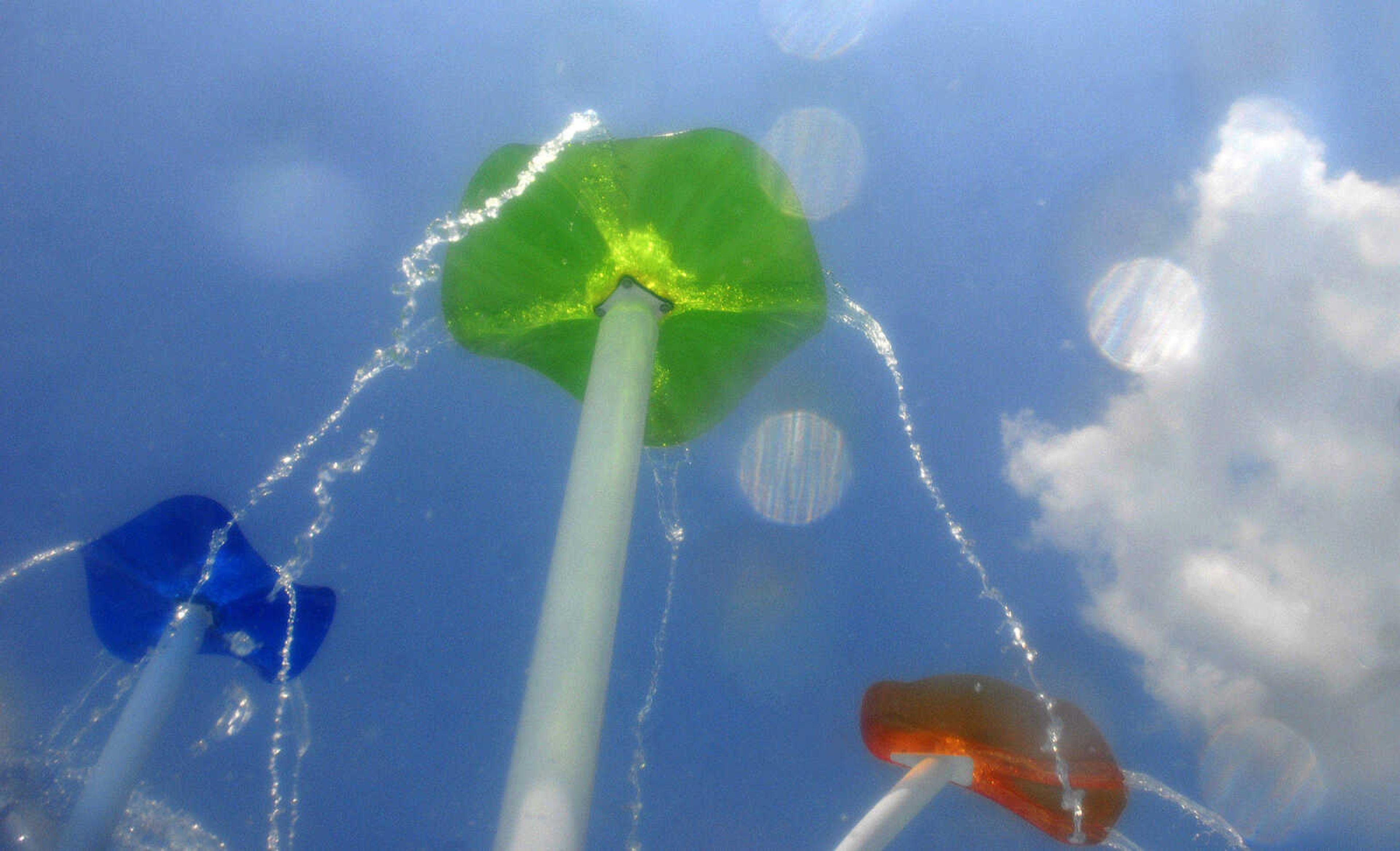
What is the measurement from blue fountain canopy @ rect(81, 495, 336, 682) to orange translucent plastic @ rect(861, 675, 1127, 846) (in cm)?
617

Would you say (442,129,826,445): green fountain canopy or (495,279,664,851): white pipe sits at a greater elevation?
(442,129,826,445): green fountain canopy

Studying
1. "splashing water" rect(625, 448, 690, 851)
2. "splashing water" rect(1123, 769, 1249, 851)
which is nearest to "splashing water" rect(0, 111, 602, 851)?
"splashing water" rect(625, 448, 690, 851)

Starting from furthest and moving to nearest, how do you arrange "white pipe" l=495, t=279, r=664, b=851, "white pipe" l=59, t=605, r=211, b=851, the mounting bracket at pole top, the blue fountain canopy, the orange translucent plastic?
the blue fountain canopy < the orange translucent plastic < "white pipe" l=59, t=605, r=211, b=851 < the mounting bracket at pole top < "white pipe" l=495, t=279, r=664, b=851

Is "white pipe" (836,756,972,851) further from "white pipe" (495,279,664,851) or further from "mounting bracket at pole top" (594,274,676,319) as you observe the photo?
"mounting bracket at pole top" (594,274,676,319)

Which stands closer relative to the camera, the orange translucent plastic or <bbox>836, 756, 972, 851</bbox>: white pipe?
<bbox>836, 756, 972, 851</bbox>: white pipe

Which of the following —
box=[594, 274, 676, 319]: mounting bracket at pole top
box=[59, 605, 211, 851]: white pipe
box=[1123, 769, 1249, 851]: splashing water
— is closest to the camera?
box=[594, 274, 676, 319]: mounting bracket at pole top

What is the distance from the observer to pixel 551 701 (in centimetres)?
293

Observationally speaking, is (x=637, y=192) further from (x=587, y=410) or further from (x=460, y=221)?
(x=587, y=410)

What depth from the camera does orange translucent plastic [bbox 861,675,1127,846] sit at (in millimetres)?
6297

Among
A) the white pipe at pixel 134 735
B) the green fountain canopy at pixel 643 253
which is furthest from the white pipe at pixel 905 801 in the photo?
the white pipe at pixel 134 735

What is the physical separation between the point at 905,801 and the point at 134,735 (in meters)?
7.18

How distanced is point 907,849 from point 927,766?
11.6 ft

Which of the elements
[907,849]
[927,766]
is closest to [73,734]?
[927,766]

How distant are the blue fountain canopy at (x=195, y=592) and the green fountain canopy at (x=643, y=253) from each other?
4613mm
